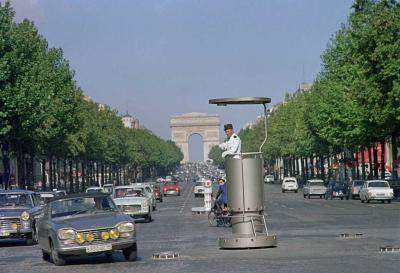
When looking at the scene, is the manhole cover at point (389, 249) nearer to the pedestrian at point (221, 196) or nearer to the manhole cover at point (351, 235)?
the manhole cover at point (351, 235)

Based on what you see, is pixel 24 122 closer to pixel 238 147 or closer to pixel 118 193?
pixel 118 193

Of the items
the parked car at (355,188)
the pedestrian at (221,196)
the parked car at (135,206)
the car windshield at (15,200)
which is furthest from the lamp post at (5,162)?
the car windshield at (15,200)

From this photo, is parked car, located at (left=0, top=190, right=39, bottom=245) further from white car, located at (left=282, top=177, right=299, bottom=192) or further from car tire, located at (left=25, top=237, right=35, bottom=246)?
white car, located at (left=282, top=177, right=299, bottom=192)

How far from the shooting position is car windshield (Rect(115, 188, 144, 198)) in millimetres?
47844

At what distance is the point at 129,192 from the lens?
48.6m

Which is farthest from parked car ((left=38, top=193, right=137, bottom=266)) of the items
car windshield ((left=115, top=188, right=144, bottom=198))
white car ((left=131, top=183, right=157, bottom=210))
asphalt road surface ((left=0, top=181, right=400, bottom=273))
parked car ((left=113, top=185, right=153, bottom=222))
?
white car ((left=131, top=183, right=157, bottom=210))

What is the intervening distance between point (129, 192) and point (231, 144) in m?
25.5

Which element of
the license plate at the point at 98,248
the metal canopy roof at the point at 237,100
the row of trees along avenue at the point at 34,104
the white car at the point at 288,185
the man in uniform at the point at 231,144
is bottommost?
the license plate at the point at 98,248

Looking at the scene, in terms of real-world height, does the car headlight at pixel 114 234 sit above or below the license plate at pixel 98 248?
above

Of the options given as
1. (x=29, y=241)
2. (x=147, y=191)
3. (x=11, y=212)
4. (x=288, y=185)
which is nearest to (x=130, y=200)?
(x=147, y=191)

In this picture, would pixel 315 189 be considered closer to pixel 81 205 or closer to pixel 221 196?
pixel 221 196

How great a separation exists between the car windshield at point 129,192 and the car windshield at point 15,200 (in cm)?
1424

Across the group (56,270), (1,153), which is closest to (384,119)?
(1,153)

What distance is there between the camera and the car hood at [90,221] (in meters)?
21.5
